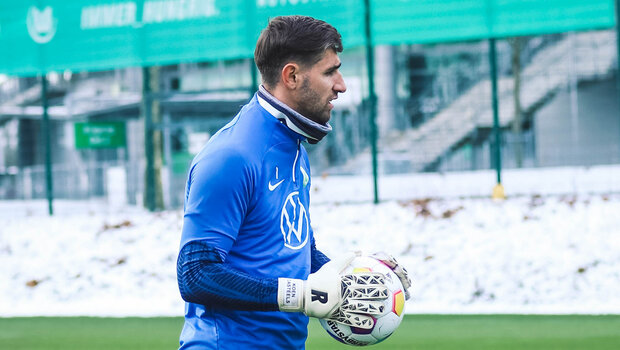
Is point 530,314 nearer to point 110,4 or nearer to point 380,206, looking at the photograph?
point 380,206

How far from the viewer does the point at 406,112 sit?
16.0 m

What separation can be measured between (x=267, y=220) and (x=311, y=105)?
44 cm

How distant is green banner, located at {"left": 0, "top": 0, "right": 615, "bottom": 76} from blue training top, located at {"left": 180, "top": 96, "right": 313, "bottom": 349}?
30.9 ft

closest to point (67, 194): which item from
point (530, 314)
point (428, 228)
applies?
point (428, 228)

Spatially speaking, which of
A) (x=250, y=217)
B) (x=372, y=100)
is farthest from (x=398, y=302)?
(x=372, y=100)

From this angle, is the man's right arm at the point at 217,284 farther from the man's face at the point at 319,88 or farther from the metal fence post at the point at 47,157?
the metal fence post at the point at 47,157

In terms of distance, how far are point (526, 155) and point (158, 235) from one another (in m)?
6.28

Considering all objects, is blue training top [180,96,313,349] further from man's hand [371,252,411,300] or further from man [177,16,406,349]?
man's hand [371,252,411,300]

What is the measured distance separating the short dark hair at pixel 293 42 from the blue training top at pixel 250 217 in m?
0.16

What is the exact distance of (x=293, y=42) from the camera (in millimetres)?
2812

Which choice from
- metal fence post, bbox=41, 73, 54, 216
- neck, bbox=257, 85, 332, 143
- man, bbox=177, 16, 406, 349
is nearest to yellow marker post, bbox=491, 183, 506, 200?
Answer: metal fence post, bbox=41, 73, 54, 216

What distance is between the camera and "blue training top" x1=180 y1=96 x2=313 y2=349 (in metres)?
2.62

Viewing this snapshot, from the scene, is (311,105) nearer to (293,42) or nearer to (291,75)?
(291,75)

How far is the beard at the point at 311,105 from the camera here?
2896mm
